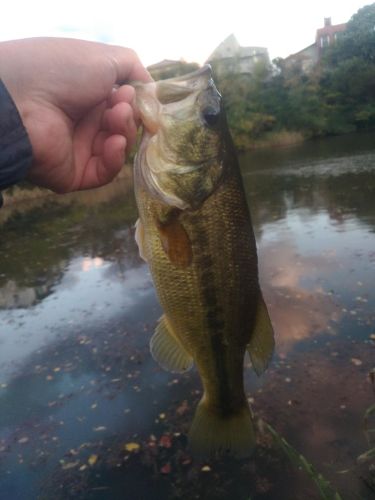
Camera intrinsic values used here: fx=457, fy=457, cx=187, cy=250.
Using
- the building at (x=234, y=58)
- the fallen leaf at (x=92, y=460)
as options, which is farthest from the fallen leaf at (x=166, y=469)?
the building at (x=234, y=58)

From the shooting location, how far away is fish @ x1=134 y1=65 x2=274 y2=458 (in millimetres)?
2076

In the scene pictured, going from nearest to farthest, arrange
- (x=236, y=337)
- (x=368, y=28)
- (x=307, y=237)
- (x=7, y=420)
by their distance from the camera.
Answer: (x=236, y=337) → (x=7, y=420) → (x=307, y=237) → (x=368, y=28)

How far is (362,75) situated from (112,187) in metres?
34.5

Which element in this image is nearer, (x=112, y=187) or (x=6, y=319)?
(x=6, y=319)

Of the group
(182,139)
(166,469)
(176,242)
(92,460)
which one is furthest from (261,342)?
(92,460)

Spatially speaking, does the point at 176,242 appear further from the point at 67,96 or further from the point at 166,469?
the point at 166,469

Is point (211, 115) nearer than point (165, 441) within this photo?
Yes

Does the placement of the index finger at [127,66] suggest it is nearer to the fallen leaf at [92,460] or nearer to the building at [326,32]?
the fallen leaf at [92,460]

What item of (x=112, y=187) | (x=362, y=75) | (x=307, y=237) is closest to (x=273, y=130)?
(x=362, y=75)

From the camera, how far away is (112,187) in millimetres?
29531

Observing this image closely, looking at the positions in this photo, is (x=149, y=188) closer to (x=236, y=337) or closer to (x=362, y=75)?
(x=236, y=337)

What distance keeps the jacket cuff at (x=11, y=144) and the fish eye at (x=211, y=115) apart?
0.85 metres

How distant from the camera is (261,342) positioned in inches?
91.3

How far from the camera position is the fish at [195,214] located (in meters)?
2.08
